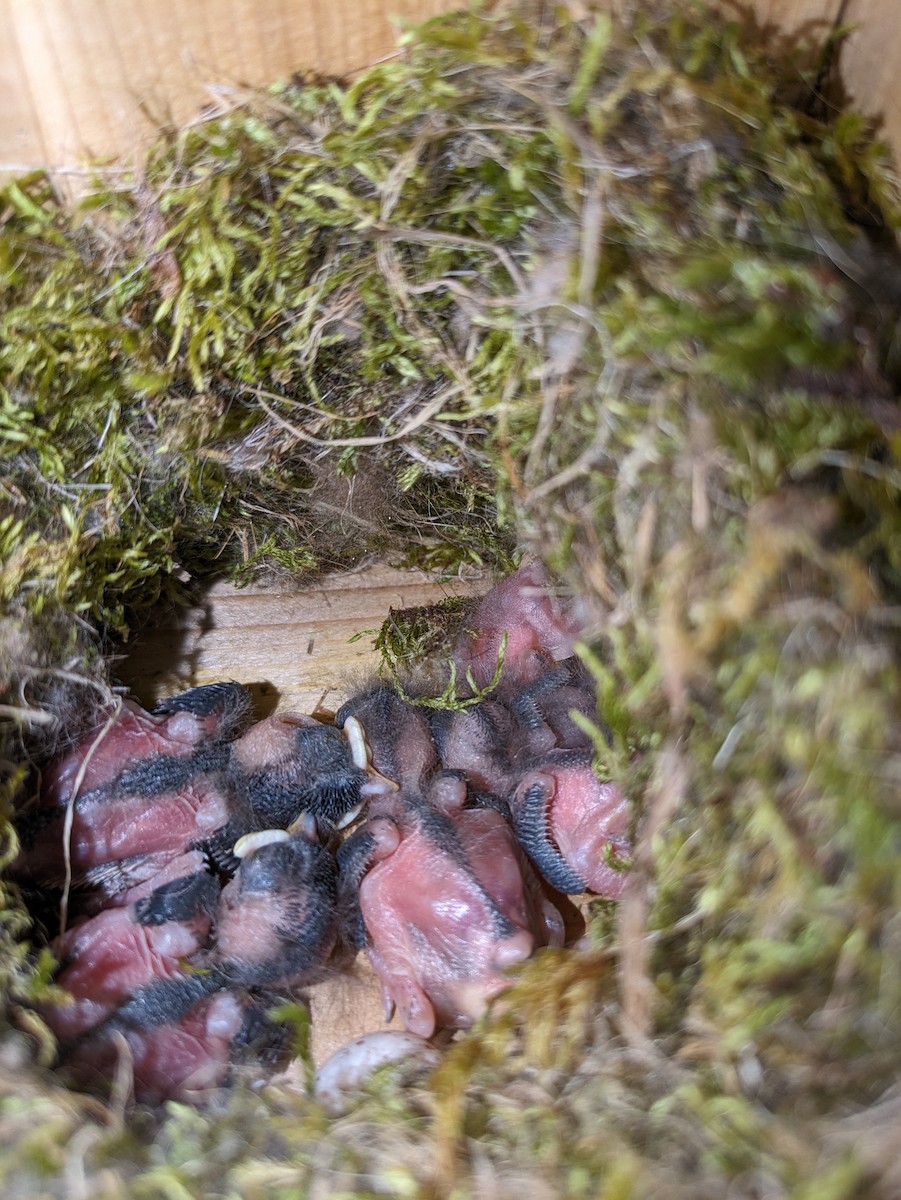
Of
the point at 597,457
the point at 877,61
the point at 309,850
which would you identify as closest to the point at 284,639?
the point at 309,850

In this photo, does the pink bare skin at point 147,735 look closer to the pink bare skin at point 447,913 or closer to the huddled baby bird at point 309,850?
the huddled baby bird at point 309,850

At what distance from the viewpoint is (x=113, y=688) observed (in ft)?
3.65

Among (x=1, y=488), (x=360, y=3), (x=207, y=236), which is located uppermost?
(x=360, y=3)

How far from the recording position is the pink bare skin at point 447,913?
934 mm

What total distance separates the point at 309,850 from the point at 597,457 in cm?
56

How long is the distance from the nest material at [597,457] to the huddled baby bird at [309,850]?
0.11 metres

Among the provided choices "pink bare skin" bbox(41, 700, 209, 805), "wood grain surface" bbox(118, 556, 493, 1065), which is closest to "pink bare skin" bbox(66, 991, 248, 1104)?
"pink bare skin" bbox(41, 700, 209, 805)

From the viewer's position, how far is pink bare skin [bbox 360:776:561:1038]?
0.93 meters

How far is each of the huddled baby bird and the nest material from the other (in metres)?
0.11

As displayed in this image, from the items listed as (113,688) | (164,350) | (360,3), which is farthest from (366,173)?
(113,688)

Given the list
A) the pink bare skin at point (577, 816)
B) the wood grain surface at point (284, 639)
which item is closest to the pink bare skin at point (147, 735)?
the wood grain surface at point (284, 639)

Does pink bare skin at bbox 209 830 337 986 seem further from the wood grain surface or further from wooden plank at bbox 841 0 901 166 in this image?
wooden plank at bbox 841 0 901 166

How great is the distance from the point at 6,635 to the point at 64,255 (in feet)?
1.27

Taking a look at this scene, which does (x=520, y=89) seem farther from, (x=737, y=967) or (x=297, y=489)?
(x=737, y=967)
